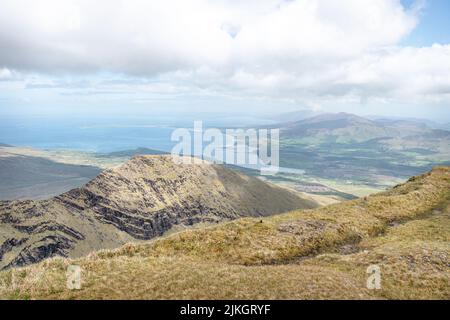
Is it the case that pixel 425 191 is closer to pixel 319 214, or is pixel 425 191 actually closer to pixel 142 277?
pixel 319 214

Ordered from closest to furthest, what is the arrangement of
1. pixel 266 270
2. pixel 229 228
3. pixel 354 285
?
pixel 354 285
pixel 266 270
pixel 229 228

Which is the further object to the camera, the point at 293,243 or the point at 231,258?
the point at 293,243

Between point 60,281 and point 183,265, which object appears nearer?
point 60,281
